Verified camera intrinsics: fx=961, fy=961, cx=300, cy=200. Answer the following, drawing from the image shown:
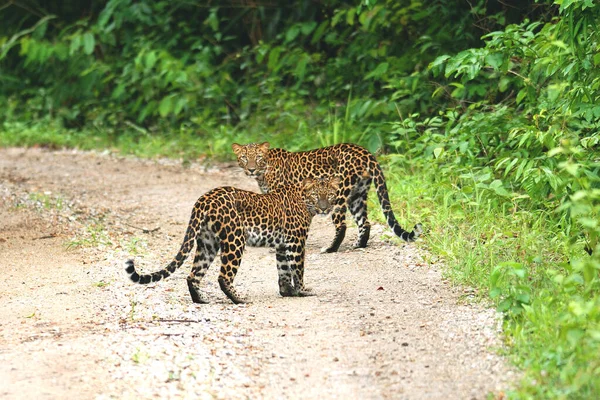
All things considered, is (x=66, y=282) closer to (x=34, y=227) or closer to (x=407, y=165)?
(x=34, y=227)

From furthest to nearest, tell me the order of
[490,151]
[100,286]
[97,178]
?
[97,178], [490,151], [100,286]

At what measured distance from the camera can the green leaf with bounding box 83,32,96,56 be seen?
17153 millimetres

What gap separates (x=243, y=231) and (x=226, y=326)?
3.37ft

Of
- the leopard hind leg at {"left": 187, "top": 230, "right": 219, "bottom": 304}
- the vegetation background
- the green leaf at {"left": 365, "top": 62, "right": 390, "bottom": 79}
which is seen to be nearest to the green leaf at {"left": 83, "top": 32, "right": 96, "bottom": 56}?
the vegetation background

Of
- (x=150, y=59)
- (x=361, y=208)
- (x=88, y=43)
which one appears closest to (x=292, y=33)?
(x=150, y=59)

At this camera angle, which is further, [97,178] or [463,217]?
[97,178]

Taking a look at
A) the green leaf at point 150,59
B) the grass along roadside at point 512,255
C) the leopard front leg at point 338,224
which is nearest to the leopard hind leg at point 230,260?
the grass along roadside at point 512,255

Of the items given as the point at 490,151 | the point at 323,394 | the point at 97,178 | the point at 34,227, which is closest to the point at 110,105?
the point at 97,178

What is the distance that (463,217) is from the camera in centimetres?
891

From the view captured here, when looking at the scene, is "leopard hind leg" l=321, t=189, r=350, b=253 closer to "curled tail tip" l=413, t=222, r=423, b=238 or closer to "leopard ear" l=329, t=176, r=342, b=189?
"leopard ear" l=329, t=176, r=342, b=189

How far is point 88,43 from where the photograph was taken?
17.2 m

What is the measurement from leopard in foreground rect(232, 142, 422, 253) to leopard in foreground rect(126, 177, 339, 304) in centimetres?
94

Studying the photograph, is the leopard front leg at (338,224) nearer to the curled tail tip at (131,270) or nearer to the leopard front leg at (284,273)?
the leopard front leg at (284,273)

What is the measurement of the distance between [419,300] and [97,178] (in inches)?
303
